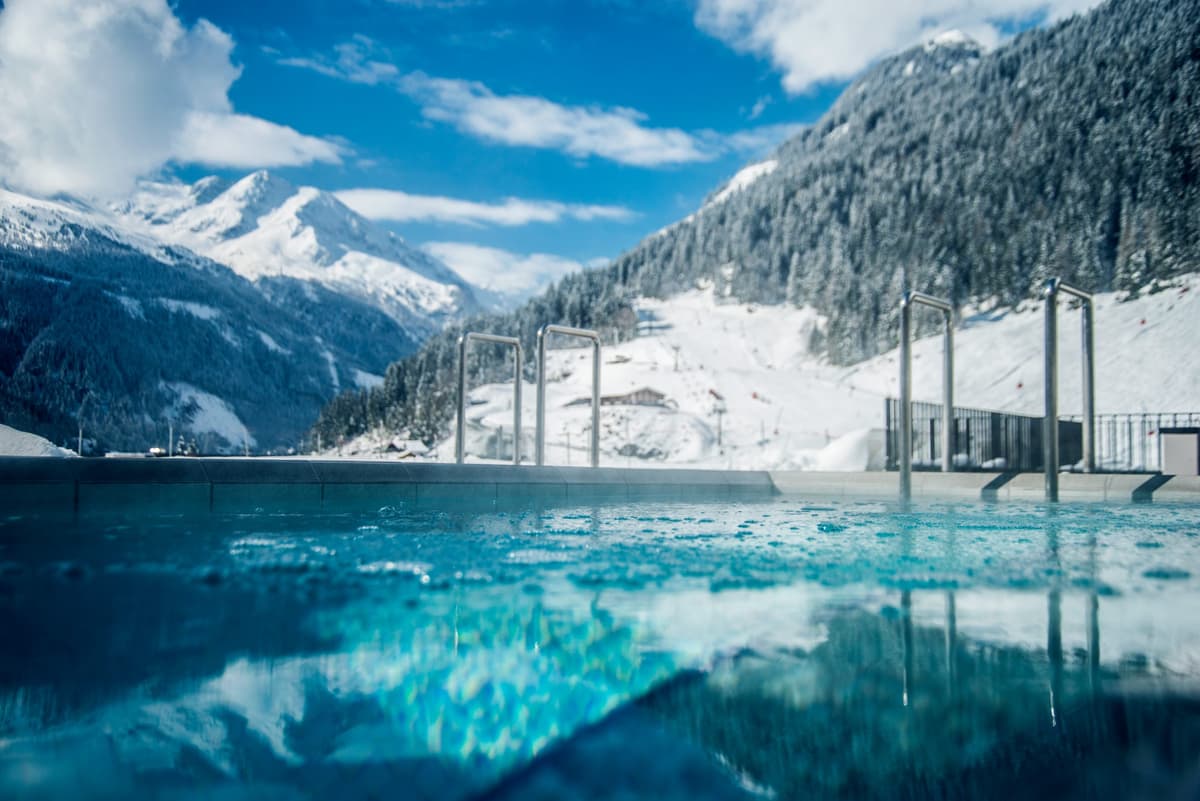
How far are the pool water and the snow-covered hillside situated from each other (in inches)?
427

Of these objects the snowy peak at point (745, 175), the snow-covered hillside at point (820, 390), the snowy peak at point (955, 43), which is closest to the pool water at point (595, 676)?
the snow-covered hillside at point (820, 390)

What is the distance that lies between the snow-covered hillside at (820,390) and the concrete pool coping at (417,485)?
17.2 feet

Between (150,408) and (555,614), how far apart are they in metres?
23.8

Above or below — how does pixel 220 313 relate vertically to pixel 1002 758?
above

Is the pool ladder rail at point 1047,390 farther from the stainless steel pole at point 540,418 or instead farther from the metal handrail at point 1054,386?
the stainless steel pole at point 540,418

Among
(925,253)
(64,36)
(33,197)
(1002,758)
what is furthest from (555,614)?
(925,253)

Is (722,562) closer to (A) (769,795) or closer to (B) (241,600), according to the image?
(B) (241,600)

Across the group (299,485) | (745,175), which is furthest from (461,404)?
(745,175)

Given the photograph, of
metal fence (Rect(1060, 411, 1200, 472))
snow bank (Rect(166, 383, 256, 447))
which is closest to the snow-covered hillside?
metal fence (Rect(1060, 411, 1200, 472))

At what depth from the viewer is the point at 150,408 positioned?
2241 cm

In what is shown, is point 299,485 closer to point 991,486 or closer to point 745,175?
point 991,486

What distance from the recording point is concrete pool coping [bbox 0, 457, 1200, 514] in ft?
15.3

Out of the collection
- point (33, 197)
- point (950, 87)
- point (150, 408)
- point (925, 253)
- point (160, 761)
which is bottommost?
point (160, 761)

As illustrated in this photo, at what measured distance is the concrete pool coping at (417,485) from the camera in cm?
466
